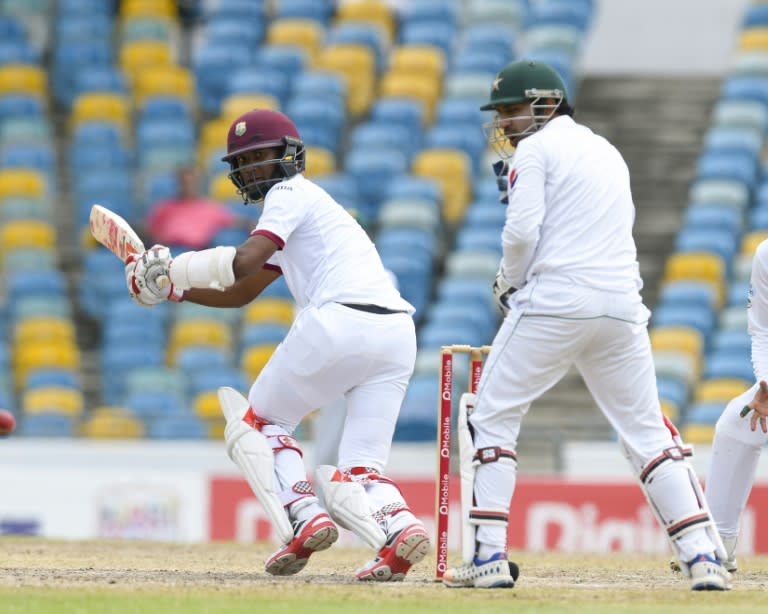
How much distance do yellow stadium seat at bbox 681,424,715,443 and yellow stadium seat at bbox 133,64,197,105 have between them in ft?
25.0

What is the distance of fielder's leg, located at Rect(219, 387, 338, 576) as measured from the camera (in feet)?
22.6

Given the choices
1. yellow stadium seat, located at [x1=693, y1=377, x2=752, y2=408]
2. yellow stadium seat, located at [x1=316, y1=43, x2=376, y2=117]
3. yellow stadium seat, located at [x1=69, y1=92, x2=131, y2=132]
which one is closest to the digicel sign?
yellow stadium seat, located at [x1=693, y1=377, x2=752, y2=408]

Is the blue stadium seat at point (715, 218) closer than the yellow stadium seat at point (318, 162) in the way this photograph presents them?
Yes

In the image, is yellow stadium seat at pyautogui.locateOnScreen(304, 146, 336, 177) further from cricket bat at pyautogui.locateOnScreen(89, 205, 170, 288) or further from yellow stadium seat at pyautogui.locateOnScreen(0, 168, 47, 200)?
cricket bat at pyautogui.locateOnScreen(89, 205, 170, 288)

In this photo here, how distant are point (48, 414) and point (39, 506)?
0.78 metres

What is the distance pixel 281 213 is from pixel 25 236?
32.5 ft

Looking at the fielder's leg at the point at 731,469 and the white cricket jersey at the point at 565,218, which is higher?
the white cricket jersey at the point at 565,218

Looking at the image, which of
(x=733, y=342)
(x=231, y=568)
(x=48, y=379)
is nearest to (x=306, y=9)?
(x=48, y=379)

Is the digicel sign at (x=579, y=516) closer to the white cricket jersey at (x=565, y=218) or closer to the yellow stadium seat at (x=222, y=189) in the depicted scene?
the yellow stadium seat at (x=222, y=189)

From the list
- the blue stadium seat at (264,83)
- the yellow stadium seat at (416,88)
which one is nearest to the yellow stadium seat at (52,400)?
the blue stadium seat at (264,83)

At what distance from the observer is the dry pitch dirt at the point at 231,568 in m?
6.88

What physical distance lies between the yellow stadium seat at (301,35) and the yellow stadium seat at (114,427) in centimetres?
627

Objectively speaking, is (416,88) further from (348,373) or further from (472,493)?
(472,493)

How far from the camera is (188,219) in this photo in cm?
1511
